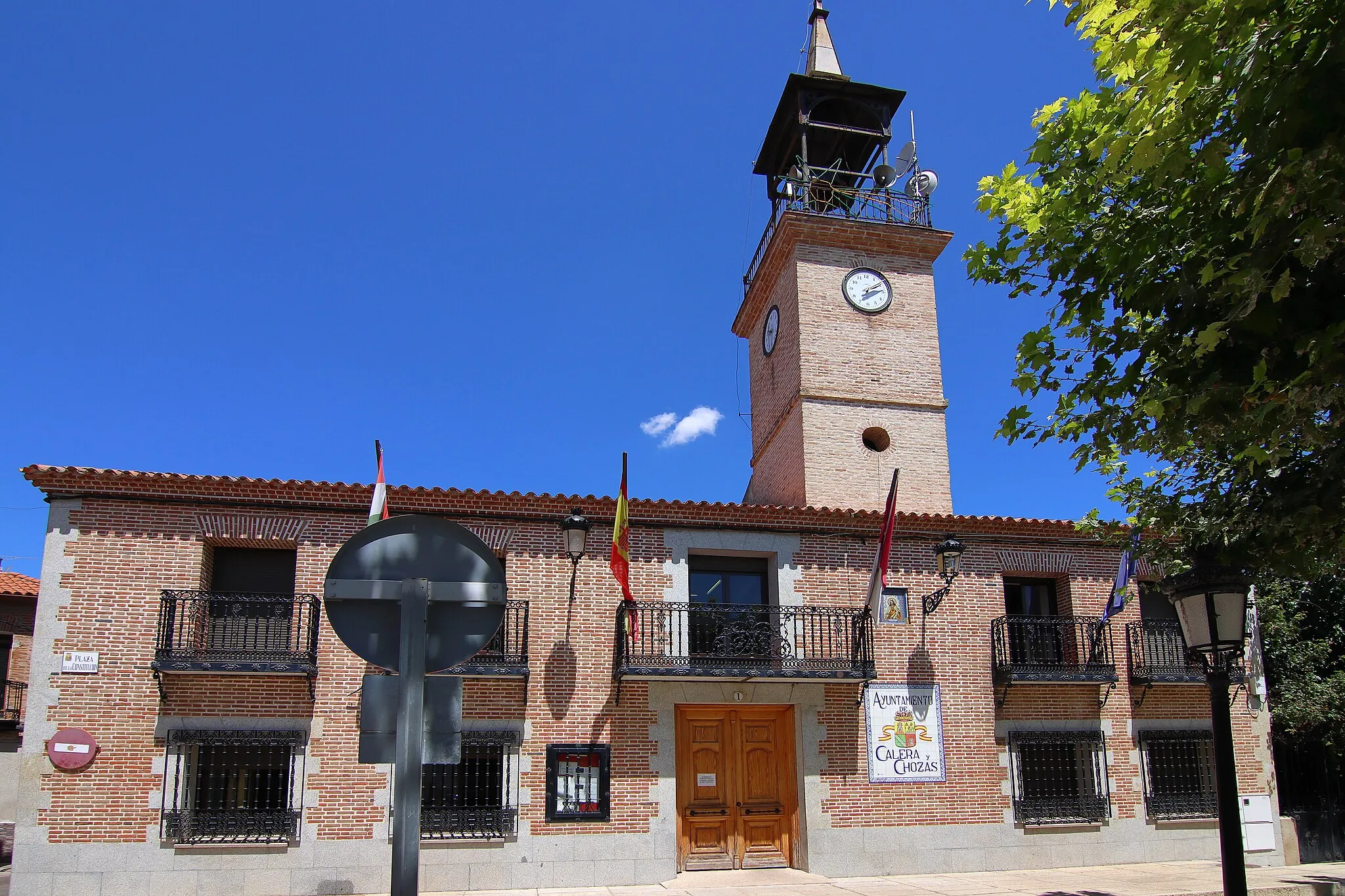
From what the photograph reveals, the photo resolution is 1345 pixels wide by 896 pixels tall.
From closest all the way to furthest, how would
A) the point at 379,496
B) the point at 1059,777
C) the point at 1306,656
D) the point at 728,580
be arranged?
the point at 379,496
the point at 728,580
the point at 1059,777
the point at 1306,656

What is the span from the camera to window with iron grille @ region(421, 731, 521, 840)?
12.8m

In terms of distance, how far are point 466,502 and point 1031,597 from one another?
8.50 meters

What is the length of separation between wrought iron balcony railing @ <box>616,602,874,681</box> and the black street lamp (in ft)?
3.27

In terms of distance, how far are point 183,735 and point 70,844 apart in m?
1.60

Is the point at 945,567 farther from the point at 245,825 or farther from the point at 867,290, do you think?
the point at 245,825

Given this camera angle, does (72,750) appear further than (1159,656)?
No

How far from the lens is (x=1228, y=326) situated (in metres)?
5.85

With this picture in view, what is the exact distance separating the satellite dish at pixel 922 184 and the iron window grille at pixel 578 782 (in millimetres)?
12605

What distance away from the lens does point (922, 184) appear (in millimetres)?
20438

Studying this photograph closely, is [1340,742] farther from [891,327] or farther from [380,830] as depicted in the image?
[380,830]

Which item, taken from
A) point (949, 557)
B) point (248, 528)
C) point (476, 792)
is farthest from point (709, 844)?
point (248, 528)

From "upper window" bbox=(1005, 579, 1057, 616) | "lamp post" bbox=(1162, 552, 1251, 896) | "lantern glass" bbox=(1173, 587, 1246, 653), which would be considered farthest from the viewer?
"upper window" bbox=(1005, 579, 1057, 616)

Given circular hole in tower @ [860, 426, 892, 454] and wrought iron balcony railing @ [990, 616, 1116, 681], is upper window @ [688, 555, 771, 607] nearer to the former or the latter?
wrought iron balcony railing @ [990, 616, 1116, 681]

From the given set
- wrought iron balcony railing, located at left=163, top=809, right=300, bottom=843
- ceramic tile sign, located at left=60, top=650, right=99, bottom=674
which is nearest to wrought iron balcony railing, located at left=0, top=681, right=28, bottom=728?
ceramic tile sign, located at left=60, top=650, right=99, bottom=674
